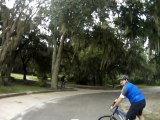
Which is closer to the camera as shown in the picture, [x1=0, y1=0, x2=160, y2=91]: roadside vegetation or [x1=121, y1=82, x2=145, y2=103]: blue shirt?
[x1=121, y1=82, x2=145, y2=103]: blue shirt

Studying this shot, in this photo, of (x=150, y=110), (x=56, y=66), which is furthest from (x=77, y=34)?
(x=150, y=110)

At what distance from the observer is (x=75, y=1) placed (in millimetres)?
26188

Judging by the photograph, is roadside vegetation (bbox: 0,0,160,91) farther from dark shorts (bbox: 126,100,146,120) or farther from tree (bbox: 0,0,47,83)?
dark shorts (bbox: 126,100,146,120)

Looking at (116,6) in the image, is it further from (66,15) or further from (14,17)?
(14,17)

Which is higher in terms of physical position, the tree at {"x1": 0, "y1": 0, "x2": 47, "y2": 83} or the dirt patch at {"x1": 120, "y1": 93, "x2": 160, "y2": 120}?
the tree at {"x1": 0, "y1": 0, "x2": 47, "y2": 83}

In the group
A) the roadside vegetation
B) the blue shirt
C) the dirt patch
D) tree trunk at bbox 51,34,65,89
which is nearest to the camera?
the blue shirt

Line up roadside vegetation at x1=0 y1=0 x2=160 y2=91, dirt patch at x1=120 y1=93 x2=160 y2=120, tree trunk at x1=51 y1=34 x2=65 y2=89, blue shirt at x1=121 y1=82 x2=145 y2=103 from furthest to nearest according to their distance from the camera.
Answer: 1. tree trunk at x1=51 y1=34 x2=65 y2=89
2. roadside vegetation at x1=0 y1=0 x2=160 y2=91
3. dirt patch at x1=120 y1=93 x2=160 y2=120
4. blue shirt at x1=121 y1=82 x2=145 y2=103

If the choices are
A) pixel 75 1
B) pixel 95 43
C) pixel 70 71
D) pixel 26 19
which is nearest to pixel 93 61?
pixel 70 71

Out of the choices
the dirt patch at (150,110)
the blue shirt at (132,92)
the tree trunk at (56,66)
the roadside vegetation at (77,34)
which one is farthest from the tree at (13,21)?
the blue shirt at (132,92)

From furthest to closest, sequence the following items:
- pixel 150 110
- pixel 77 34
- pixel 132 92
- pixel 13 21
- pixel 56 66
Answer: pixel 56 66 → pixel 77 34 → pixel 13 21 → pixel 150 110 → pixel 132 92

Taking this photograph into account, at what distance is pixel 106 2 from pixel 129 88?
1791 cm

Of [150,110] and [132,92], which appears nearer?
[132,92]

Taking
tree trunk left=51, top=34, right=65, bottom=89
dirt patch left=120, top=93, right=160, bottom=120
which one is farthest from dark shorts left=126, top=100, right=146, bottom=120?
tree trunk left=51, top=34, right=65, bottom=89

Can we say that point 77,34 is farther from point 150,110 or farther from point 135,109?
point 135,109
